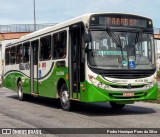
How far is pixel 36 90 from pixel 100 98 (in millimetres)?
5875

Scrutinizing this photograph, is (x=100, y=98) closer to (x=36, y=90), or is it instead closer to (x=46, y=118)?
(x=46, y=118)

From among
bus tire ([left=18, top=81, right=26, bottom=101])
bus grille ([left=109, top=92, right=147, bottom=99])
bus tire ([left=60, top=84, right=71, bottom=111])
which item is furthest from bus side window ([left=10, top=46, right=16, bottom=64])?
bus grille ([left=109, top=92, right=147, bottom=99])

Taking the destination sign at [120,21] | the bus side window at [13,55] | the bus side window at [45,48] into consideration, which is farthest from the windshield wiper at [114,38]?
the bus side window at [13,55]

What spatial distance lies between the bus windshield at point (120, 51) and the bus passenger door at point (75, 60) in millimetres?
634

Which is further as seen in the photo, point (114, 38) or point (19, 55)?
point (19, 55)

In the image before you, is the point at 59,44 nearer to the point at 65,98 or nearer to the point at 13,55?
the point at 65,98

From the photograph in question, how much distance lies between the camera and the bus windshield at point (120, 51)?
12.8 meters

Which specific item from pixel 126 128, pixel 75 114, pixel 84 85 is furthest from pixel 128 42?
pixel 126 128

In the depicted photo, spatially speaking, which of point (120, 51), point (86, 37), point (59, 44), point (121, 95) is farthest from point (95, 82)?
point (59, 44)

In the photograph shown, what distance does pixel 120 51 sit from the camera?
12992mm

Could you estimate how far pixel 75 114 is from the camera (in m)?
13.5

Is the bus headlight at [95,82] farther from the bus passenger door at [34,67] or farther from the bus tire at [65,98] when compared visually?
the bus passenger door at [34,67]

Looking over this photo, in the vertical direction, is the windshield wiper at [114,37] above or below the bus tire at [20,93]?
above

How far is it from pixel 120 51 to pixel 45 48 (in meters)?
4.45
